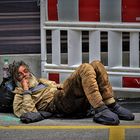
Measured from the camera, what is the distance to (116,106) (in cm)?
527

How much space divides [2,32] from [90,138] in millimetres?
2346

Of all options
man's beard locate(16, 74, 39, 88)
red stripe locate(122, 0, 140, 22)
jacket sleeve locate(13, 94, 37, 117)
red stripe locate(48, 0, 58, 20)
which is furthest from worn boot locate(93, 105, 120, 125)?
red stripe locate(48, 0, 58, 20)

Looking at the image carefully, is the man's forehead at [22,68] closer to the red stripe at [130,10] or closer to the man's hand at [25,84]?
the man's hand at [25,84]

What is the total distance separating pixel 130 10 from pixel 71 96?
150 cm

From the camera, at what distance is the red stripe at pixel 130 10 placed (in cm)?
618

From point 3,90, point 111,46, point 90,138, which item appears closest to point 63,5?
point 111,46

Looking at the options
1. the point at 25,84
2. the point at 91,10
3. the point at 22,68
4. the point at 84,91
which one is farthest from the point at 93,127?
the point at 91,10

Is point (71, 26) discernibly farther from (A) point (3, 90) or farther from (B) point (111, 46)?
(A) point (3, 90)

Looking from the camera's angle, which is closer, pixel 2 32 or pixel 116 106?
pixel 116 106

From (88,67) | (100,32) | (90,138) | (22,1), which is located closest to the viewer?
(90,138)

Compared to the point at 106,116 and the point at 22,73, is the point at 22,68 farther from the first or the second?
the point at 106,116

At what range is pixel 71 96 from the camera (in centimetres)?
526

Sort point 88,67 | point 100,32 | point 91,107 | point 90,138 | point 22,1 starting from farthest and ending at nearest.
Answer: point 22,1 → point 100,32 → point 91,107 → point 88,67 → point 90,138

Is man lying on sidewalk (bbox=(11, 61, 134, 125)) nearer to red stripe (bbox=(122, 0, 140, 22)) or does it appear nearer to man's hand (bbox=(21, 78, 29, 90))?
man's hand (bbox=(21, 78, 29, 90))
